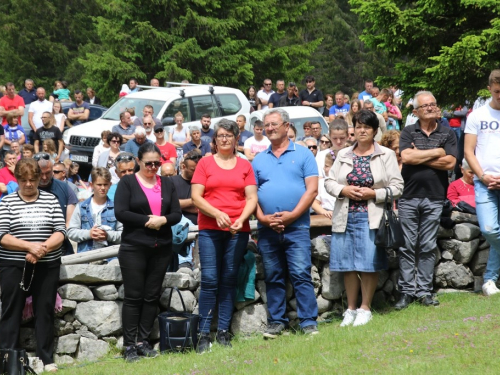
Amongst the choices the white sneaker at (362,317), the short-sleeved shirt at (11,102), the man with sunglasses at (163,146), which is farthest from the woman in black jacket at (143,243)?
the short-sleeved shirt at (11,102)

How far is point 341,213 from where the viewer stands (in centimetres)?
869

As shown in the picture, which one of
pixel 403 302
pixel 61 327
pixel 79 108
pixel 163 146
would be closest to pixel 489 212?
pixel 403 302

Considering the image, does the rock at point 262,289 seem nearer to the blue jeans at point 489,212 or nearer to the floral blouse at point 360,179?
the floral blouse at point 360,179

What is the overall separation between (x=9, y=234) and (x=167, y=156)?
28.5ft

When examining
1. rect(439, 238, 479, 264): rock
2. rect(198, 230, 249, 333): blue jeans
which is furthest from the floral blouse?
rect(439, 238, 479, 264): rock

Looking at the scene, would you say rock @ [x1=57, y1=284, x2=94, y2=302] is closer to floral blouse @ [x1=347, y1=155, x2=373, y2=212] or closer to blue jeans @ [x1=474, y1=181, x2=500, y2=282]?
floral blouse @ [x1=347, y1=155, x2=373, y2=212]

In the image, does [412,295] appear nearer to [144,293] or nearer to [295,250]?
[295,250]

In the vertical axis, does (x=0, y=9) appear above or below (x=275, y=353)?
above

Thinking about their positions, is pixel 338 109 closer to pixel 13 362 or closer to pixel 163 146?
pixel 163 146

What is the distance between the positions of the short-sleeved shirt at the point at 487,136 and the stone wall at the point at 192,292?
38.2 inches

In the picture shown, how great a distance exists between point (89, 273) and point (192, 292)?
111 centimetres

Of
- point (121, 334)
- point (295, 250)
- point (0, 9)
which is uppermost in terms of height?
point (0, 9)

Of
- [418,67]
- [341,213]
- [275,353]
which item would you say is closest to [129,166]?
[341,213]

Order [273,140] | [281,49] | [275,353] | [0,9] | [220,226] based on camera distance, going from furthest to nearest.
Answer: [0,9]
[281,49]
[273,140]
[220,226]
[275,353]
